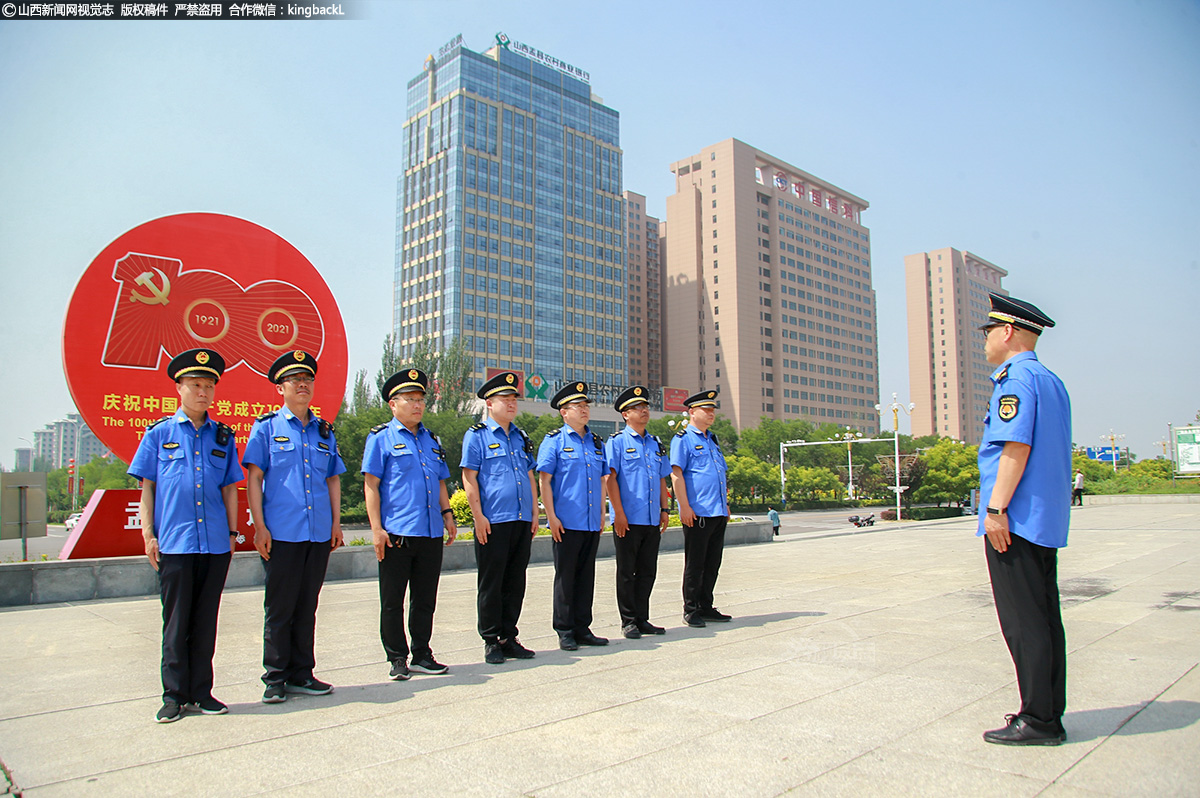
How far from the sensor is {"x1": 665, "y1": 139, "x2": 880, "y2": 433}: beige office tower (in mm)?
100625

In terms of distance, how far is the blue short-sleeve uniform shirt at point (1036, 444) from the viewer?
10.2 ft

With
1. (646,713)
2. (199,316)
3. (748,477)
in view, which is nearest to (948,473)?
(748,477)

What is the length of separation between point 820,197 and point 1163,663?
12008 cm

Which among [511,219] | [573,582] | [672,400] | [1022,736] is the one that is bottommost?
[1022,736]

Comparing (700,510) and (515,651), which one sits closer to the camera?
(515,651)

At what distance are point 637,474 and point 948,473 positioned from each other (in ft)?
110

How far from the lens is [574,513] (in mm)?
5188

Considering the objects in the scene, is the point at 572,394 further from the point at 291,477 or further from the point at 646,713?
the point at 646,713

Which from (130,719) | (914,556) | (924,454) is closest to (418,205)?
(924,454)

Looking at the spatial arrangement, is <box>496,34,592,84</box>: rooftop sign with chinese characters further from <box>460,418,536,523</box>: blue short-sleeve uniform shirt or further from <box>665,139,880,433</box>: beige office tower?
<box>460,418,536,523</box>: blue short-sleeve uniform shirt

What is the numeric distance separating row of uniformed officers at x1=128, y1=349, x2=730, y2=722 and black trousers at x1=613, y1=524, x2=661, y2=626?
0.01m

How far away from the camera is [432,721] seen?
3352 mm

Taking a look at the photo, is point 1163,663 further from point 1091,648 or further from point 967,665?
point 967,665

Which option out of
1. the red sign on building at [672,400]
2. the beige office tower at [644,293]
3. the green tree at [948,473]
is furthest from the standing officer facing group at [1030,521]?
the beige office tower at [644,293]
